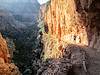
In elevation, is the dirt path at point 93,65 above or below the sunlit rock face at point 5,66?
above

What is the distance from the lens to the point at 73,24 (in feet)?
104

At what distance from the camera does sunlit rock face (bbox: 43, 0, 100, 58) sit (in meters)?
22.1

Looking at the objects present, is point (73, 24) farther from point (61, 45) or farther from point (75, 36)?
point (61, 45)

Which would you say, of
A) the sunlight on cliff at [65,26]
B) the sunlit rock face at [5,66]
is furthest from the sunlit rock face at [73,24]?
the sunlit rock face at [5,66]

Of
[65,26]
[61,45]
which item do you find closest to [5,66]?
[61,45]

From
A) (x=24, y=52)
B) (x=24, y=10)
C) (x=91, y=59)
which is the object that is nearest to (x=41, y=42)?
(x=24, y=52)

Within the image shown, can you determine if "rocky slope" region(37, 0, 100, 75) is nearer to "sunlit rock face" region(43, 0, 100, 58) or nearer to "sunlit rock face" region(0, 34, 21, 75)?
"sunlit rock face" region(43, 0, 100, 58)

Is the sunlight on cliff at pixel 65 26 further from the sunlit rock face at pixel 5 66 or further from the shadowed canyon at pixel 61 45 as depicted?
Result: the sunlit rock face at pixel 5 66

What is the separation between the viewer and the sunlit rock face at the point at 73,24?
2212 cm

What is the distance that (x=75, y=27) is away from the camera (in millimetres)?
31062

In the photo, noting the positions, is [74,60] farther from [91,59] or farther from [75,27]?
[75,27]

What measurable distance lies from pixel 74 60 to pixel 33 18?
7822cm

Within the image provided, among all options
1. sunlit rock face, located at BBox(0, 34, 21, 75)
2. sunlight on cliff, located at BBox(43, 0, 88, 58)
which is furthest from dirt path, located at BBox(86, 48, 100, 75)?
sunlit rock face, located at BBox(0, 34, 21, 75)

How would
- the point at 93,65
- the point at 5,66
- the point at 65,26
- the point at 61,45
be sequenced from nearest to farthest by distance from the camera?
the point at 93,65 < the point at 5,66 < the point at 61,45 < the point at 65,26
